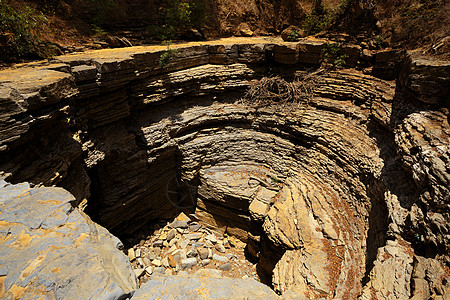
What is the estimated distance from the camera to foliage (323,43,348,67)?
6.82 m

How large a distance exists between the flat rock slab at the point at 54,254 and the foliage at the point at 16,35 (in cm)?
417

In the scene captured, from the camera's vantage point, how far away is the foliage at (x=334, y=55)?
6818 mm

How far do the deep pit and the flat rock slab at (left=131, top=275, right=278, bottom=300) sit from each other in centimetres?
208

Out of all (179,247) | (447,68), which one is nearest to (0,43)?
(179,247)

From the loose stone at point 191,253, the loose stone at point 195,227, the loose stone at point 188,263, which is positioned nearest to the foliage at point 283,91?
the loose stone at point 195,227

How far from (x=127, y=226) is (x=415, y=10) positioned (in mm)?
9995

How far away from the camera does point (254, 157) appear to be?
24.4 ft

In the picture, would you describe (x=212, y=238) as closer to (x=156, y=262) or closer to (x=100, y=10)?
(x=156, y=262)

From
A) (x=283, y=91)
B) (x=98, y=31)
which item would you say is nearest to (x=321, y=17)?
(x=283, y=91)

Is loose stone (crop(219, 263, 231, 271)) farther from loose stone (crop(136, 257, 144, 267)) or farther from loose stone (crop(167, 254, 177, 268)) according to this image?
loose stone (crop(136, 257, 144, 267))

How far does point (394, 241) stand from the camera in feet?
11.7

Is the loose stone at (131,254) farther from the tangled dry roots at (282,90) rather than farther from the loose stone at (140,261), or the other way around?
the tangled dry roots at (282,90)

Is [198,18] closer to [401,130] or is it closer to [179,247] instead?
[401,130]

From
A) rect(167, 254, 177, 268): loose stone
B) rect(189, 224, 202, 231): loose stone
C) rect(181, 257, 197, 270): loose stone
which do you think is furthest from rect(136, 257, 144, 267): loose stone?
rect(189, 224, 202, 231): loose stone
